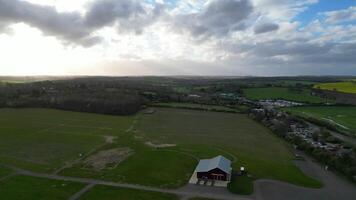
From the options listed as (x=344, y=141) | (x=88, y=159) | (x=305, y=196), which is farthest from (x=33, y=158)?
(x=344, y=141)

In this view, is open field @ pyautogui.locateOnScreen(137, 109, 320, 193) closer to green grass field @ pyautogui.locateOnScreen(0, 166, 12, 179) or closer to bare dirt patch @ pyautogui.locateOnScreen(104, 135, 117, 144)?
bare dirt patch @ pyautogui.locateOnScreen(104, 135, 117, 144)

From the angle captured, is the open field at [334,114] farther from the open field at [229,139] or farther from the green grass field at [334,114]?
the open field at [229,139]

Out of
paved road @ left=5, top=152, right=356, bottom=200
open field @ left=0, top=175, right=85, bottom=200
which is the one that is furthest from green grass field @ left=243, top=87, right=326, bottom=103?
open field @ left=0, top=175, right=85, bottom=200

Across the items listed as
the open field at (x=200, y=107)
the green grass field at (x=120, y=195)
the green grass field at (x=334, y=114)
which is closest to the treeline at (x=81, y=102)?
the open field at (x=200, y=107)

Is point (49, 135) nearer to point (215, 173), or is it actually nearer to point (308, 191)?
point (215, 173)

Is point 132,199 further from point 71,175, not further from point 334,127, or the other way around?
point 334,127

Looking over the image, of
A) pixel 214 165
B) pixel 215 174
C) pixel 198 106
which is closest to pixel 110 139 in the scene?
→ pixel 214 165

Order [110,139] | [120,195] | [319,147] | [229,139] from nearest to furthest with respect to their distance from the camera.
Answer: [120,195]
[319,147]
[110,139]
[229,139]
